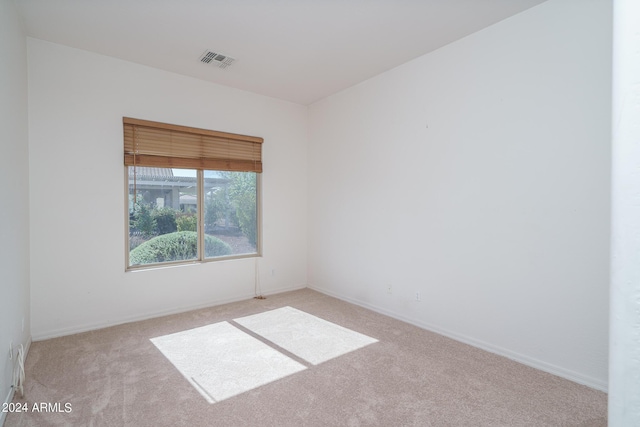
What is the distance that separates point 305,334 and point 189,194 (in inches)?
89.5

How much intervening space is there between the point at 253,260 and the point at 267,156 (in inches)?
60.4

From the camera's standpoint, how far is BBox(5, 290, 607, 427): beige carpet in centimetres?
196

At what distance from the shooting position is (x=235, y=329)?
10.9 ft

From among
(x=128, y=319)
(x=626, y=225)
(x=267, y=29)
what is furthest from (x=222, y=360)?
(x=267, y=29)

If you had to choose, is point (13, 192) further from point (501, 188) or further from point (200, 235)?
point (501, 188)

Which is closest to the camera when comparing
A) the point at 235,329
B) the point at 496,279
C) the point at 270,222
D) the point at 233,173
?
the point at 496,279

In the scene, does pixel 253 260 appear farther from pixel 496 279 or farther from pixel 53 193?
pixel 496 279

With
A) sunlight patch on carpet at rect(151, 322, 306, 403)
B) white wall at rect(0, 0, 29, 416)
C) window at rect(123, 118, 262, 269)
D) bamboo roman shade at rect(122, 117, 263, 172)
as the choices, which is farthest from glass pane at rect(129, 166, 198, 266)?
sunlight patch on carpet at rect(151, 322, 306, 403)

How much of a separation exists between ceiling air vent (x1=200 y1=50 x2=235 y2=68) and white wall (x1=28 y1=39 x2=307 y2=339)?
0.56 metres

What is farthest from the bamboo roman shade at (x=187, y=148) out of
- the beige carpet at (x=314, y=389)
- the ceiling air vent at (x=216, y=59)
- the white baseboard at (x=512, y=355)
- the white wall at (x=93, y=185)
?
the white baseboard at (x=512, y=355)

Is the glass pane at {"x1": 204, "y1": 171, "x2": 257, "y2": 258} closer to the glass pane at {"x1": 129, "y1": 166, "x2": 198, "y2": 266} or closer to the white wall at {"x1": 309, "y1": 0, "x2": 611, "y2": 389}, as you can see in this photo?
the glass pane at {"x1": 129, "y1": 166, "x2": 198, "y2": 266}

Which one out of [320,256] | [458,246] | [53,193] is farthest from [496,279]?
[53,193]

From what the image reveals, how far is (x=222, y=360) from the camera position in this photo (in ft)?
8.74

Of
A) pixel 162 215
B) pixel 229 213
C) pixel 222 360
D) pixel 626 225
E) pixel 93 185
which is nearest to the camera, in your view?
pixel 626 225
